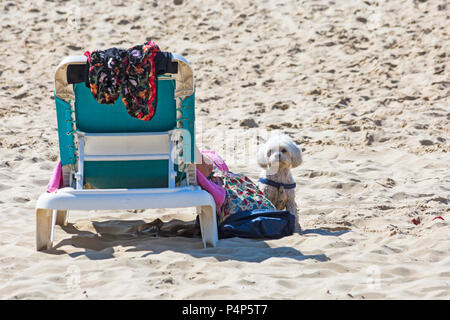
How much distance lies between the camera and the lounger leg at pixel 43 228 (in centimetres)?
410

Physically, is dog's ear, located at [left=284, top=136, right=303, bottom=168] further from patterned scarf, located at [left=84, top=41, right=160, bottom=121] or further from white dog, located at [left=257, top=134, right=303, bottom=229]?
patterned scarf, located at [left=84, top=41, right=160, bottom=121]

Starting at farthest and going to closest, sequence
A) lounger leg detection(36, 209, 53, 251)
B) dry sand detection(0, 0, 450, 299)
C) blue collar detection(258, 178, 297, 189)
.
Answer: blue collar detection(258, 178, 297, 189)
lounger leg detection(36, 209, 53, 251)
dry sand detection(0, 0, 450, 299)

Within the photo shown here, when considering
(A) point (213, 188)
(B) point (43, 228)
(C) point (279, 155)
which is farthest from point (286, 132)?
(B) point (43, 228)

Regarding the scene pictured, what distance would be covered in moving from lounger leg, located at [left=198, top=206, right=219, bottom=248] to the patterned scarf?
0.79m

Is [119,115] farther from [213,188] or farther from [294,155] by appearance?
[294,155]

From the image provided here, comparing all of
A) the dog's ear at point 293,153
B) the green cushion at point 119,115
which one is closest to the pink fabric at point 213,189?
the green cushion at point 119,115

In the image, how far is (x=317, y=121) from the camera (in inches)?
331

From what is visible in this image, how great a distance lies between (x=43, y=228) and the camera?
4121 millimetres

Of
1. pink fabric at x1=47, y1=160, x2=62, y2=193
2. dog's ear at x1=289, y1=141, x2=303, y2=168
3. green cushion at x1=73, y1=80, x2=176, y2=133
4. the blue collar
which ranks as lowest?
the blue collar

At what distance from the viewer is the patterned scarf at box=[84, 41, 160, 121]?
4141mm

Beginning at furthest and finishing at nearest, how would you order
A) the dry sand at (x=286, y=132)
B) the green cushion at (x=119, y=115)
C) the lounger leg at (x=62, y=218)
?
the lounger leg at (x=62, y=218) < the green cushion at (x=119, y=115) < the dry sand at (x=286, y=132)

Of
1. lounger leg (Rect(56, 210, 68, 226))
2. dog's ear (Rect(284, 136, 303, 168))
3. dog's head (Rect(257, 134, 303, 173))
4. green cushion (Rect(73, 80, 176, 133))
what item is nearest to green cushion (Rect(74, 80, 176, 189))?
green cushion (Rect(73, 80, 176, 133))

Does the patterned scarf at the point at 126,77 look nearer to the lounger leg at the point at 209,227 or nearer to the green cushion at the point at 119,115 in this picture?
the green cushion at the point at 119,115
